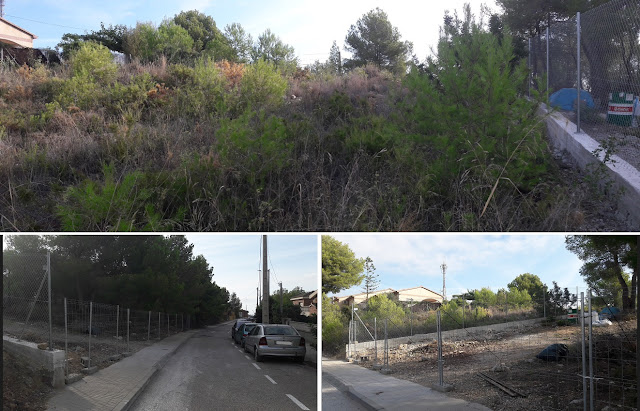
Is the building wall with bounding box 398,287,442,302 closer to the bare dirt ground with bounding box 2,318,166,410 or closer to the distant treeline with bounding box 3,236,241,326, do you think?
the distant treeline with bounding box 3,236,241,326

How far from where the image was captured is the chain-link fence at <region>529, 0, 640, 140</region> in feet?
28.1

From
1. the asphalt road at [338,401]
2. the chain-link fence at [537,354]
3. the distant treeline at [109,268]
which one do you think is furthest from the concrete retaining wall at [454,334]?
the distant treeline at [109,268]

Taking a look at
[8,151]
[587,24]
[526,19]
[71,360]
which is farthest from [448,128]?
[526,19]

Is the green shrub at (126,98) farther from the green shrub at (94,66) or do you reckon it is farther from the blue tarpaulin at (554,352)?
the blue tarpaulin at (554,352)

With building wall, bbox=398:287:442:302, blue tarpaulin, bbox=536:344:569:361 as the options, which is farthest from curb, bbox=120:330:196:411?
blue tarpaulin, bbox=536:344:569:361

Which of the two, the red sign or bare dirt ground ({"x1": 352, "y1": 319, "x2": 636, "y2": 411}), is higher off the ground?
the red sign

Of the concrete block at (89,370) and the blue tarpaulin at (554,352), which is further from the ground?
the blue tarpaulin at (554,352)

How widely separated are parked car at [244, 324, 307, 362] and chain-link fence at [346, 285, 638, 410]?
1.73m

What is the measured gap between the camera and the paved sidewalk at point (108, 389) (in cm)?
607

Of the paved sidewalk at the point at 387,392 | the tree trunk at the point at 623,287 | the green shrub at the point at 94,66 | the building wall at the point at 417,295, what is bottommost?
the paved sidewalk at the point at 387,392

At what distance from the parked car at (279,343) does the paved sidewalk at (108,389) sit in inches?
106

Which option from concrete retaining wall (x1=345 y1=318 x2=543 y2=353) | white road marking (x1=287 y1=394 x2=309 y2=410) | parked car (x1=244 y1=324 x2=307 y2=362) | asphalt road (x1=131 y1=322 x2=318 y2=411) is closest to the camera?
white road marking (x1=287 y1=394 x2=309 y2=410)

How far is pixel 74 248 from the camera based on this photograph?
8.73m

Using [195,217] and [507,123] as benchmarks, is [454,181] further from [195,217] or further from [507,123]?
[195,217]
